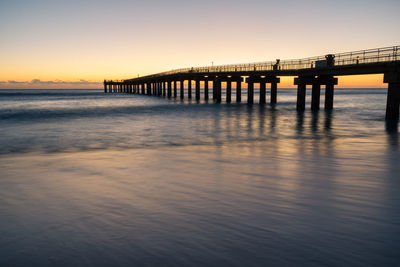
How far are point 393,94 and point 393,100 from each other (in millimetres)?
551

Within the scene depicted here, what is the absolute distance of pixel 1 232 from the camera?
591 cm

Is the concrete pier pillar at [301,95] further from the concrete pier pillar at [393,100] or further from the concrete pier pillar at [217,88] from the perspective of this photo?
the concrete pier pillar at [217,88]

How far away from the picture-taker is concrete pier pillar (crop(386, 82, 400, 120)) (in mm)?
24539

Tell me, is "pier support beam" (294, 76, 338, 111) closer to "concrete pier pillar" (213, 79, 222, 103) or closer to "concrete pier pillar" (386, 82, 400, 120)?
"concrete pier pillar" (386, 82, 400, 120)

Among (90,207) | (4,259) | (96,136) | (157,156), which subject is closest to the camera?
(4,259)

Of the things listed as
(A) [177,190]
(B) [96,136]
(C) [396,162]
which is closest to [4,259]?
(A) [177,190]

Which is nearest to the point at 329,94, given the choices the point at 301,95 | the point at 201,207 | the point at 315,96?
the point at 315,96

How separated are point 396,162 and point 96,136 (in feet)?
54.5

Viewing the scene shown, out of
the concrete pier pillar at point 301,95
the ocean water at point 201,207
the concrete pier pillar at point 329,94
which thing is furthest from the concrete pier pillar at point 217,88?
the ocean water at point 201,207

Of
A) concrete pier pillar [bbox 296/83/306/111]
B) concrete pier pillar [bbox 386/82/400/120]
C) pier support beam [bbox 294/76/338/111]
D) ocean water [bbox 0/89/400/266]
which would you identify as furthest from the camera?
concrete pier pillar [bbox 296/83/306/111]

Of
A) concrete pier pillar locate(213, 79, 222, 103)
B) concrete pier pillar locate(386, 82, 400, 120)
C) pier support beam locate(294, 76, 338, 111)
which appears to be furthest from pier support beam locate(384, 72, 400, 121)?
concrete pier pillar locate(213, 79, 222, 103)

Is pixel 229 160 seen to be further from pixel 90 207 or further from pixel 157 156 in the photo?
pixel 90 207

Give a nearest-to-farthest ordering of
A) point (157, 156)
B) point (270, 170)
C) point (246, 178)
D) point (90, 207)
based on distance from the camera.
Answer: point (90, 207) → point (246, 178) → point (270, 170) → point (157, 156)

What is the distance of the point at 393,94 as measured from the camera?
973 inches
